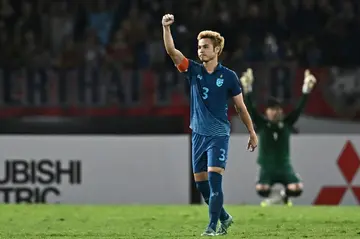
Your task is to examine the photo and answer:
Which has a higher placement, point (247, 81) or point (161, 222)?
point (247, 81)

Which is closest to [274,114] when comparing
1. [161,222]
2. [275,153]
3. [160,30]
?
[275,153]

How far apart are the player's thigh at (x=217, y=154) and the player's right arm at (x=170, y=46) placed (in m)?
0.81

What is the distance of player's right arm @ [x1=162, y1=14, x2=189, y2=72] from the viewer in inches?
416

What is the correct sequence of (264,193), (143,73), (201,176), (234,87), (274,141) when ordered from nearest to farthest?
(234,87) < (201,176) < (274,141) < (264,193) < (143,73)

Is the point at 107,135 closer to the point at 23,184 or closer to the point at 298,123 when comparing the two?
the point at 23,184

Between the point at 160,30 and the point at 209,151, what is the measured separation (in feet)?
42.3

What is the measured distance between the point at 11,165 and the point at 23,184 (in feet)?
1.43

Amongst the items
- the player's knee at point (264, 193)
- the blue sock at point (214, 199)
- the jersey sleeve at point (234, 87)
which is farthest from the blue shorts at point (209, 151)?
the player's knee at point (264, 193)

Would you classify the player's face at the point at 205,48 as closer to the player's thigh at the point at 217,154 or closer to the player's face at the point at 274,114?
the player's thigh at the point at 217,154

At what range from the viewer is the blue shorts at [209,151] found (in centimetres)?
1101

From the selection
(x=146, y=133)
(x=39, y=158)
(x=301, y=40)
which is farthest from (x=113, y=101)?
(x=301, y=40)

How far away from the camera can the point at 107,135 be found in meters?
20.2

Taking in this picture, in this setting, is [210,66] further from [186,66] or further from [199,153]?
[199,153]

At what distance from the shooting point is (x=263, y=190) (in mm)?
18938
